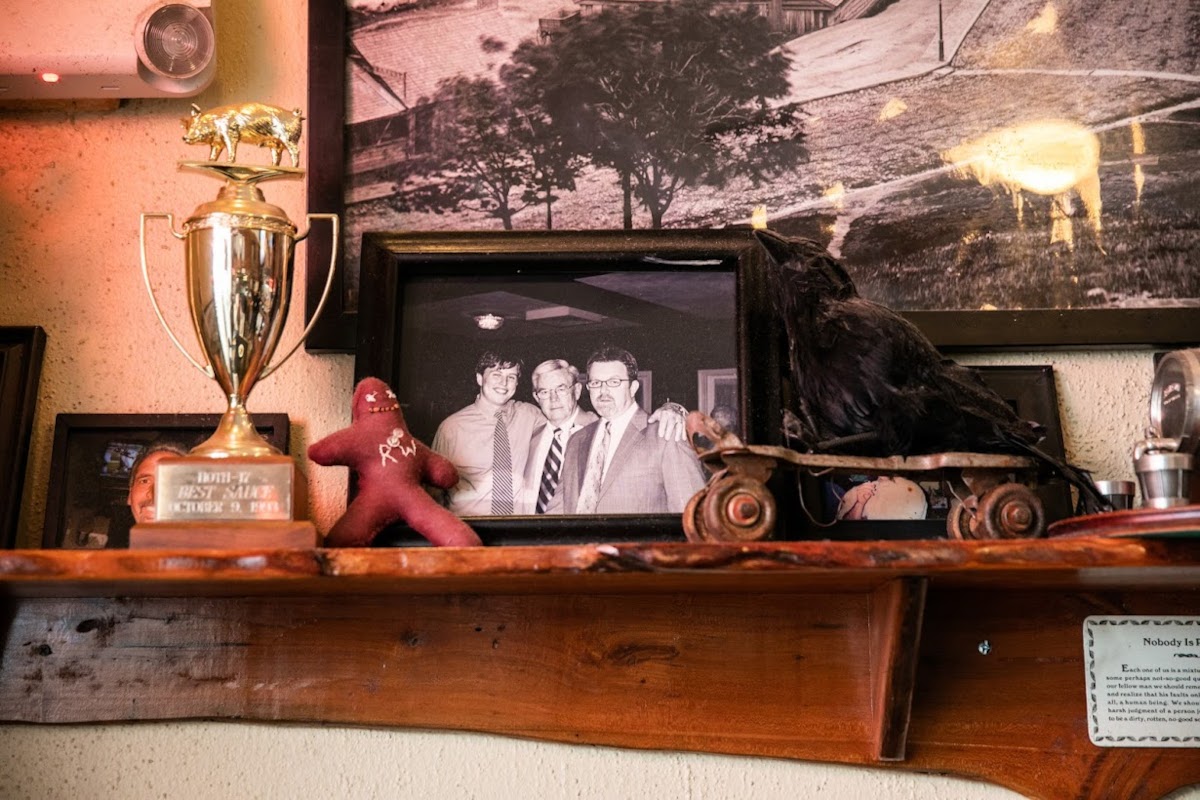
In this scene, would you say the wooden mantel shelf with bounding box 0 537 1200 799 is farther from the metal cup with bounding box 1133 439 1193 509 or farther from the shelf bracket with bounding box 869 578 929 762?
the metal cup with bounding box 1133 439 1193 509

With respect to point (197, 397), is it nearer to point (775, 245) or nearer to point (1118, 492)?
point (775, 245)

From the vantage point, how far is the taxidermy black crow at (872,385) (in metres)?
1.07

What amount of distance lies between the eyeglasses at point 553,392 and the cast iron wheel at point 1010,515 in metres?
0.39

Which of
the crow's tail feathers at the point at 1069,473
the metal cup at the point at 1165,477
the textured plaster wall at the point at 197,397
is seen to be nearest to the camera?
the metal cup at the point at 1165,477

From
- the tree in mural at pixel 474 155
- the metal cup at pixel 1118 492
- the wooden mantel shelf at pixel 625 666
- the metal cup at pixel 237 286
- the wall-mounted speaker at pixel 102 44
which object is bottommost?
the wooden mantel shelf at pixel 625 666

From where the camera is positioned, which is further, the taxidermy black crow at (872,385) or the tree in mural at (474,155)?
the tree in mural at (474,155)

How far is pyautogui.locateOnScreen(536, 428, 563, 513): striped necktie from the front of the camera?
1139mm

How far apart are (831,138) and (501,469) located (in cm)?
47

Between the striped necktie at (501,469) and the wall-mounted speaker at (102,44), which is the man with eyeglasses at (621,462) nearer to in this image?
the striped necktie at (501,469)

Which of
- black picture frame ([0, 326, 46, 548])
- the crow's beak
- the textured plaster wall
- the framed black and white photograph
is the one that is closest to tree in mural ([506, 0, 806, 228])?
the framed black and white photograph

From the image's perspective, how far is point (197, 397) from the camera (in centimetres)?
124

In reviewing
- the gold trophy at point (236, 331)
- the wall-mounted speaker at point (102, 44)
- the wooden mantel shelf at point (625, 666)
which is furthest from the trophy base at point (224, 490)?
the wall-mounted speaker at point (102, 44)

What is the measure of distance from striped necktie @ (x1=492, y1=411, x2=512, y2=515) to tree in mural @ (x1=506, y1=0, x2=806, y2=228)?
0.25m

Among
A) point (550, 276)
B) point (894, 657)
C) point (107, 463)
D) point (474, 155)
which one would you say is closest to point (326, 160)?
point (474, 155)
